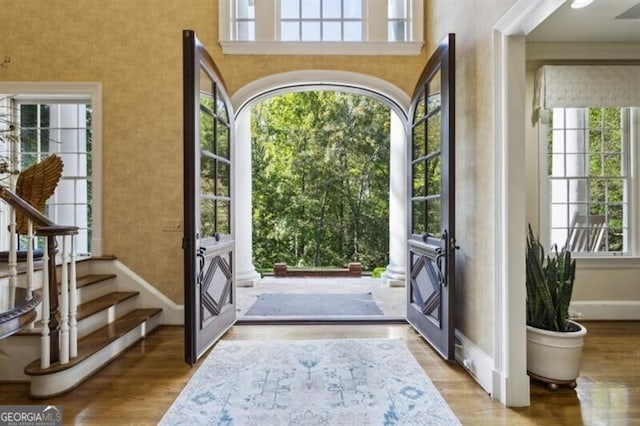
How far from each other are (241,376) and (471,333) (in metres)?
1.76

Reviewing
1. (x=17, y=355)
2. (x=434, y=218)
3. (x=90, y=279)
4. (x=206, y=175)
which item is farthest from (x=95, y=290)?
(x=434, y=218)

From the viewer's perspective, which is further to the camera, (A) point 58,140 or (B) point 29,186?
(A) point 58,140

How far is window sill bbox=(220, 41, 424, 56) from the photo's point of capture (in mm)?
4031

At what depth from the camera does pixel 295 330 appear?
3883mm

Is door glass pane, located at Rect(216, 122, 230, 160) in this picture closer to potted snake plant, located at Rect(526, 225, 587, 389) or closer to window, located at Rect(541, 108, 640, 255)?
potted snake plant, located at Rect(526, 225, 587, 389)

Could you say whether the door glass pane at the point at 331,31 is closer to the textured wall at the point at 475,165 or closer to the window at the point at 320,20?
the window at the point at 320,20

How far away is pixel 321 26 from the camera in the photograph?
167 inches

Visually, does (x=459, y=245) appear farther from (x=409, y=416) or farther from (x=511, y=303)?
(x=409, y=416)

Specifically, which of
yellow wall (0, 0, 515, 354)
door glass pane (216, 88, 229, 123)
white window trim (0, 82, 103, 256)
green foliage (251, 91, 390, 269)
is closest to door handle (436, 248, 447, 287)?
yellow wall (0, 0, 515, 354)

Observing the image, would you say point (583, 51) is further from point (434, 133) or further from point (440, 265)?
point (440, 265)

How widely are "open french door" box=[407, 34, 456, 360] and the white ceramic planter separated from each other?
566 mm

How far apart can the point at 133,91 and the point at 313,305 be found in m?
3.22

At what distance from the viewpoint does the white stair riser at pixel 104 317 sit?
315cm

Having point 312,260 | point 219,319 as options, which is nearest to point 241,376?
point 219,319
